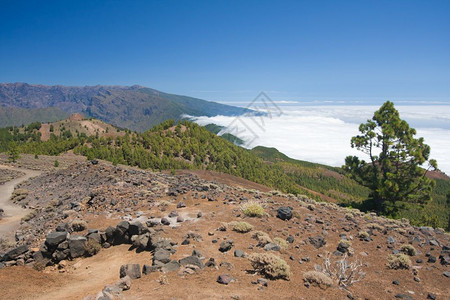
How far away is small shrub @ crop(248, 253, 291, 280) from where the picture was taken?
8227mm

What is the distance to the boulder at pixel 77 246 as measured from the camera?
34.1 feet

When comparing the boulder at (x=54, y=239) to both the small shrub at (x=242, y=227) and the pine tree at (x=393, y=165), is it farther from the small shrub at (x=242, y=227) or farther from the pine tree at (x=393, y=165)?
the pine tree at (x=393, y=165)

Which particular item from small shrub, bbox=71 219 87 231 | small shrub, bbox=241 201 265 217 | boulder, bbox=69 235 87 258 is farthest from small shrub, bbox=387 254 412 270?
small shrub, bbox=71 219 87 231

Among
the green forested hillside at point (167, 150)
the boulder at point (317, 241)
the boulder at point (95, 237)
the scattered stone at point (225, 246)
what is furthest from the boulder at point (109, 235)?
the green forested hillside at point (167, 150)

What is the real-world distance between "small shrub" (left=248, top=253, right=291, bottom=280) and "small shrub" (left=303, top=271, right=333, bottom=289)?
61 centimetres

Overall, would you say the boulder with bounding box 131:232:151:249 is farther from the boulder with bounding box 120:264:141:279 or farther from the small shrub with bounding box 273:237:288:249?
the small shrub with bounding box 273:237:288:249

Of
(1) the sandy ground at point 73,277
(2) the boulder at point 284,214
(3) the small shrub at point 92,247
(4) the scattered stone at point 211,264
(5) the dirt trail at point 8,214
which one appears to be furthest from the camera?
(5) the dirt trail at point 8,214

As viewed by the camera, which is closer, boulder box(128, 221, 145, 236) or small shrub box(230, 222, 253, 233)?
boulder box(128, 221, 145, 236)

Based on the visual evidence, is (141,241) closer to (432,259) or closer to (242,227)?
(242,227)

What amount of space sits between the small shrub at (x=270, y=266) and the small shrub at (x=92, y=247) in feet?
22.2

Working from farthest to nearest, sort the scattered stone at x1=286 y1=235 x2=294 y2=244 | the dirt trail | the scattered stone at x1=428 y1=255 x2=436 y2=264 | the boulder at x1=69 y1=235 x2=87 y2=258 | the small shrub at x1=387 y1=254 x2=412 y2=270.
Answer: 1. the dirt trail
2. the scattered stone at x1=286 y1=235 x2=294 y2=244
3. the scattered stone at x1=428 y1=255 x2=436 y2=264
4. the boulder at x1=69 y1=235 x2=87 y2=258
5. the small shrub at x1=387 y1=254 x2=412 y2=270

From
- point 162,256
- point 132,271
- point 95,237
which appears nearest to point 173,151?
point 95,237

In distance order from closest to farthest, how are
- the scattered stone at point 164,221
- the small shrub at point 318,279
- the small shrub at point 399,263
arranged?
the small shrub at point 318,279 → the small shrub at point 399,263 → the scattered stone at point 164,221

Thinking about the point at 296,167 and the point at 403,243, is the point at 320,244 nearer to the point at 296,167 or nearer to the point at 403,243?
the point at 403,243
